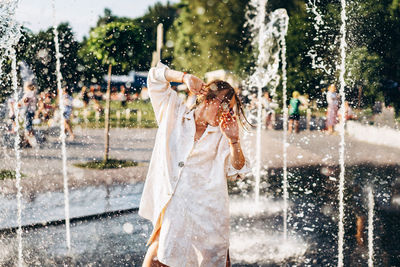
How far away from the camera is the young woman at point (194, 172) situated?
252 centimetres

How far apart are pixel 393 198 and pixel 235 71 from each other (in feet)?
86.8

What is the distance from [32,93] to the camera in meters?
11.3

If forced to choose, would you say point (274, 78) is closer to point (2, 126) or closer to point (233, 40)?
point (233, 40)

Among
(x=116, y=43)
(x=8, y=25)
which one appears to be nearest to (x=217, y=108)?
(x=8, y=25)

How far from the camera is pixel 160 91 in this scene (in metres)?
2.70

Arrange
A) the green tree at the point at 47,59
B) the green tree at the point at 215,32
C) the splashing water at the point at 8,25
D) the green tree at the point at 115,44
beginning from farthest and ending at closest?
the green tree at the point at 215,32, the green tree at the point at 47,59, the green tree at the point at 115,44, the splashing water at the point at 8,25

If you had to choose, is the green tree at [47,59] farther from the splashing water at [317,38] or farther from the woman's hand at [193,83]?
the woman's hand at [193,83]

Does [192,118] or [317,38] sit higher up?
[317,38]

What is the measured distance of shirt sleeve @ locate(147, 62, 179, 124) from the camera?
2.68 metres

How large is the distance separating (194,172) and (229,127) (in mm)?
334

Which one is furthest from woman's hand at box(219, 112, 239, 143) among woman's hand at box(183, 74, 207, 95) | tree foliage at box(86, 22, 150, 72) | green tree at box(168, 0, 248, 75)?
green tree at box(168, 0, 248, 75)

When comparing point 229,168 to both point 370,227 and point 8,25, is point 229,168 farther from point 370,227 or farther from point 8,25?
point 8,25

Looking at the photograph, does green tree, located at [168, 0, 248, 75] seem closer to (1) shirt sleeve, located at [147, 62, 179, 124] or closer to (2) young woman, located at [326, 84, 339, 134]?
(2) young woman, located at [326, 84, 339, 134]

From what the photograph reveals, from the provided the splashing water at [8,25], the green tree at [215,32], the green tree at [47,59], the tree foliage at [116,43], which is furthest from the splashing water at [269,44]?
the splashing water at [8,25]
